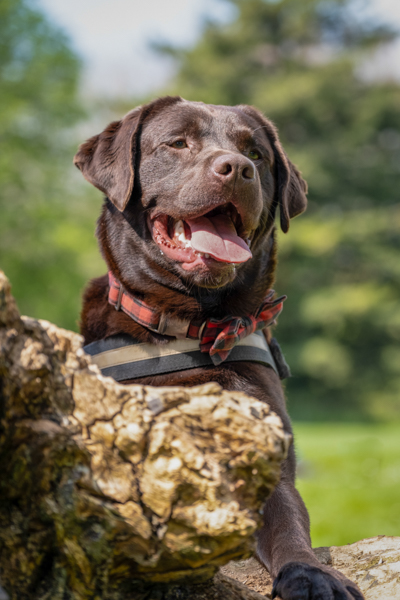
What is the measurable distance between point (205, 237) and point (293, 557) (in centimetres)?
150

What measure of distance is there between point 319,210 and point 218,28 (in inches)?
360

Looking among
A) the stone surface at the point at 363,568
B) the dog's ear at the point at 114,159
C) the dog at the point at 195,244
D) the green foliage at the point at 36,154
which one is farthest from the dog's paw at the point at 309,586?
the green foliage at the point at 36,154

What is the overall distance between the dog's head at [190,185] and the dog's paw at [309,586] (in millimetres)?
1370

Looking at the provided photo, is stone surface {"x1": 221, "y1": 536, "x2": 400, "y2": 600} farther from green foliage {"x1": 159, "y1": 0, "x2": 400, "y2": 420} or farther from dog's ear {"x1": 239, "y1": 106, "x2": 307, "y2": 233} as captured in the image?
green foliage {"x1": 159, "y1": 0, "x2": 400, "y2": 420}

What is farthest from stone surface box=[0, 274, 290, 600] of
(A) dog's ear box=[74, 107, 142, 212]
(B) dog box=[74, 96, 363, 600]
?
(A) dog's ear box=[74, 107, 142, 212]

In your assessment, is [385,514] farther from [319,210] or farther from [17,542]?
[319,210]

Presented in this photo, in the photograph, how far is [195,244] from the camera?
10.2 feet

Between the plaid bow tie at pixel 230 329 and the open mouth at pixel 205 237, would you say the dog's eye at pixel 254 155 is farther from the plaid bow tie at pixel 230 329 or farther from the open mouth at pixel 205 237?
the plaid bow tie at pixel 230 329

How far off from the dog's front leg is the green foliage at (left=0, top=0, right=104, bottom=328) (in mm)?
15524

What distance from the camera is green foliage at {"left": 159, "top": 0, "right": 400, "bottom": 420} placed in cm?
2577

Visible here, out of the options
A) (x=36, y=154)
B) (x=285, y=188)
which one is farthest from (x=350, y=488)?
(x=36, y=154)

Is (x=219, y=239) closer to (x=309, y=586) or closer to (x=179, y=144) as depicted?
(x=179, y=144)

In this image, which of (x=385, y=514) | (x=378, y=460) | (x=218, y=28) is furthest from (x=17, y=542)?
(x=218, y=28)

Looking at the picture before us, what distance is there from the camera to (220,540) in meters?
1.54
